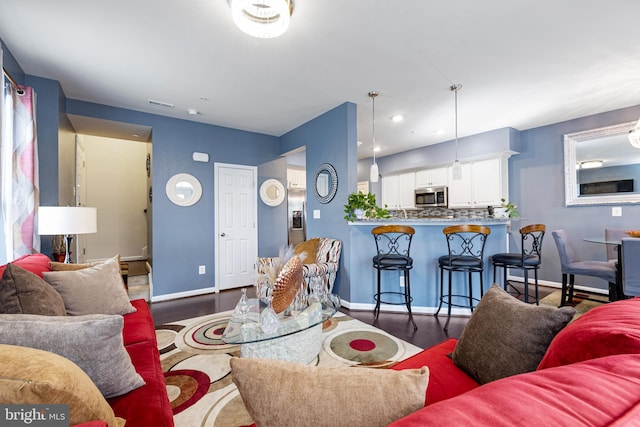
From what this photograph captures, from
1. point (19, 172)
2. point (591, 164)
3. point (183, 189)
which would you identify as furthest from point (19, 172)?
point (591, 164)

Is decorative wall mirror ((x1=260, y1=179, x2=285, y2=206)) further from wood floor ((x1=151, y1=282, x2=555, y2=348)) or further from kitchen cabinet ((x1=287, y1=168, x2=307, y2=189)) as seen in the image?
wood floor ((x1=151, y1=282, x2=555, y2=348))

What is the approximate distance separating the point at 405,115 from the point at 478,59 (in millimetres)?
1508

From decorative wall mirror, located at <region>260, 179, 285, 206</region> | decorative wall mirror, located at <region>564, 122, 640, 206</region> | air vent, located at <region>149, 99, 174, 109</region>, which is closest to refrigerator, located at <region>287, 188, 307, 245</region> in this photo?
decorative wall mirror, located at <region>260, 179, 285, 206</region>

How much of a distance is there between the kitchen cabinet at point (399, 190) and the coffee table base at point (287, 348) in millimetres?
4763

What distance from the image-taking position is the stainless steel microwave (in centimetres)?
554

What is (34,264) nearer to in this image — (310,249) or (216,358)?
(216,358)

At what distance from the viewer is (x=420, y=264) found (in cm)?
339

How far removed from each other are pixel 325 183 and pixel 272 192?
149 cm

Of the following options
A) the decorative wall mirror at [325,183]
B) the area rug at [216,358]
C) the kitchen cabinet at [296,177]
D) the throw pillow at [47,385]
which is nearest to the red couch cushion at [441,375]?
the area rug at [216,358]

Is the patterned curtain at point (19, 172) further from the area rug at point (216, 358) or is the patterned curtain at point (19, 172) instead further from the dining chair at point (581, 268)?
the dining chair at point (581, 268)

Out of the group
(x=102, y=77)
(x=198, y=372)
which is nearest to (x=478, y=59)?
(x=198, y=372)

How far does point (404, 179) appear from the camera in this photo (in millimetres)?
6367

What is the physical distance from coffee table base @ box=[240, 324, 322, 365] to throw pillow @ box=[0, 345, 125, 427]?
48.6 inches

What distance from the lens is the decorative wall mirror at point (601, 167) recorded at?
12.5ft
